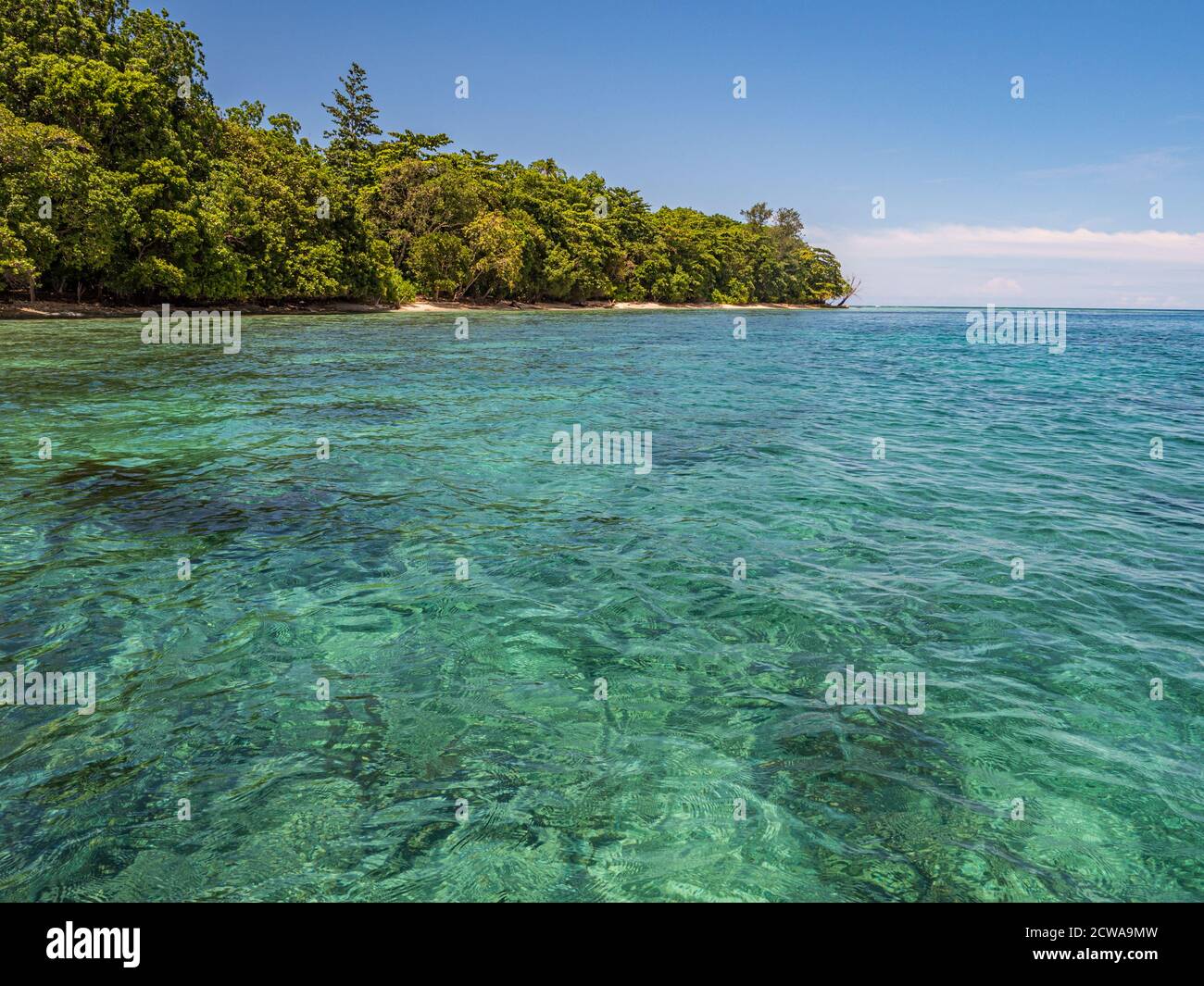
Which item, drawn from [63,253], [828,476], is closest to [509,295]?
[63,253]

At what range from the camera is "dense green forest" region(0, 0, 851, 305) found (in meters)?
36.6

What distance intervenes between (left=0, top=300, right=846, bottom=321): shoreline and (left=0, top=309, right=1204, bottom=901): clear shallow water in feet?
112

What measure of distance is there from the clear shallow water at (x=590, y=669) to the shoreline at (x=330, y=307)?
34035 mm

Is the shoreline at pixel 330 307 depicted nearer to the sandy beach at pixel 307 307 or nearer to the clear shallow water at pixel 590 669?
the sandy beach at pixel 307 307

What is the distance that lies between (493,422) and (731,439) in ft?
17.9

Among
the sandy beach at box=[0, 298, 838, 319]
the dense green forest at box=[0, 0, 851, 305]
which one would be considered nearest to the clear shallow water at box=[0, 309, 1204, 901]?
the dense green forest at box=[0, 0, 851, 305]

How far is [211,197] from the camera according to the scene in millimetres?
44188

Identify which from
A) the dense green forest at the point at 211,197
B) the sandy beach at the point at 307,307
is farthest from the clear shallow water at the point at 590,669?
the sandy beach at the point at 307,307

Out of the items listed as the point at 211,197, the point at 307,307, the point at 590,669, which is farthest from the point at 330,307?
the point at 590,669

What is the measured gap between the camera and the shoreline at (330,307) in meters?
39.4

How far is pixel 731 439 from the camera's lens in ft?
49.1

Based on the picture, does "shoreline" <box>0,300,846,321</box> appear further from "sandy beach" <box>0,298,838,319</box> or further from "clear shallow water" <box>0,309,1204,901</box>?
"clear shallow water" <box>0,309,1204,901</box>
